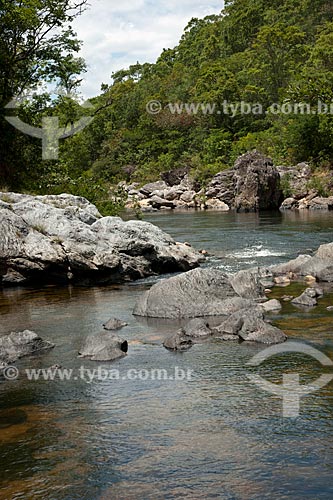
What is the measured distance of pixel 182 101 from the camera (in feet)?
247

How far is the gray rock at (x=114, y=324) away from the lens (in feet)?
36.5

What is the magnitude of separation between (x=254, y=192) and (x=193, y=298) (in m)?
29.0

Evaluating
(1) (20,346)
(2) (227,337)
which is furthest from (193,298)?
(1) (20,346)

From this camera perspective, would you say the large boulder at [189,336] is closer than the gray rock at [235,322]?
Yes

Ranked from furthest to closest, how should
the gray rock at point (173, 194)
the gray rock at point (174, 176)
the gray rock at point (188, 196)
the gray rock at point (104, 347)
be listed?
the gray rock at point (174, 176) < the gray rock at point (173, 194) < the gray rock at point (188, 196) < the gray rock at point (104, 347)

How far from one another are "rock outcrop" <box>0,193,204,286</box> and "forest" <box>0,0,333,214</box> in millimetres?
6736

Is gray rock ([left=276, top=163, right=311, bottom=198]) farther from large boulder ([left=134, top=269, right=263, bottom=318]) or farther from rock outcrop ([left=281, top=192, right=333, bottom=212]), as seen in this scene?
large boulder ([left=134, top=269, right=263, bottom=318])

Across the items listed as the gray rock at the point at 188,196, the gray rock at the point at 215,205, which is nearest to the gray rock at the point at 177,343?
the gray rock at the point at 215,205

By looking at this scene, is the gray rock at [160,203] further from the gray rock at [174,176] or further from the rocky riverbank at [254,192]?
the gray rock at [174,176]

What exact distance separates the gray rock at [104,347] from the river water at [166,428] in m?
0.19

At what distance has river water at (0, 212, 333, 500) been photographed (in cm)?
551

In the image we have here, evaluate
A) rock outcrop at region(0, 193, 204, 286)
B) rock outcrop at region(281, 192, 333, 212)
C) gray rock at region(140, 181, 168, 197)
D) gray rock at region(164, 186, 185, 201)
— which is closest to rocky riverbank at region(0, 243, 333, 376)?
rock outcrop at region(0, 193, 204, 286)

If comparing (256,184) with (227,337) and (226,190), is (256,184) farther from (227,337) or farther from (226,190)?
(227,337)

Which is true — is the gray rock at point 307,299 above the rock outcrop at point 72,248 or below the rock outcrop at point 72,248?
below
